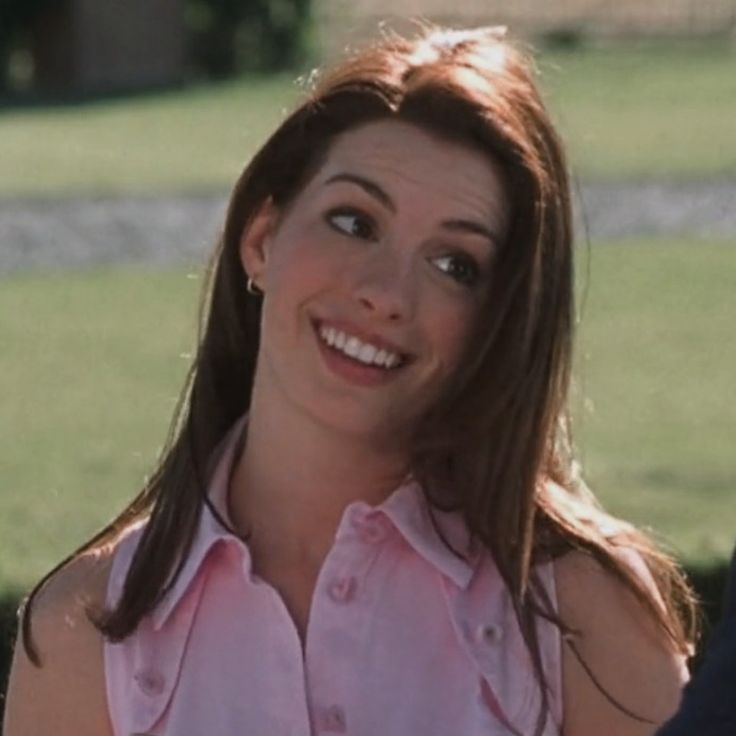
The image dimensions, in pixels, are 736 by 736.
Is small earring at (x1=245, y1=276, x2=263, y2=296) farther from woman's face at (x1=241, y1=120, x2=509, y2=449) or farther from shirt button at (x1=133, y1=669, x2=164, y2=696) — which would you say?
shirt button at (x1=133, y1=669, x2=164, y2=696)

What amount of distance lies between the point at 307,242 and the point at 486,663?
1.31 feet

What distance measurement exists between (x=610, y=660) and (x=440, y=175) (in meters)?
0.45

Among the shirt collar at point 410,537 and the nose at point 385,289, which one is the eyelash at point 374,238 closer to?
the nose at point 385,289

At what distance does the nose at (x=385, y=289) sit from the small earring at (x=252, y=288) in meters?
0.20

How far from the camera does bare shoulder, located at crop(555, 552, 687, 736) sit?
2465 millimetres

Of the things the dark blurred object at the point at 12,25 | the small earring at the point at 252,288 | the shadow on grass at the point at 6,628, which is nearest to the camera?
the small earring at the point at 252,288

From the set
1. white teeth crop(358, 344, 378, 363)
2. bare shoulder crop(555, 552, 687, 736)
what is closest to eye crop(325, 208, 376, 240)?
white teeth crop(358, 344, 378, 363)

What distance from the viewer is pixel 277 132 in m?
2.59

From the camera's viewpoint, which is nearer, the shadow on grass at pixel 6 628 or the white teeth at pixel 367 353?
the white teeth at pixel 367 353

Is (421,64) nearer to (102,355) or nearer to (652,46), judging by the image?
(102,355)

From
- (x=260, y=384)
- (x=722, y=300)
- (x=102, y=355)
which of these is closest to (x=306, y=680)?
(x=260, y=384)

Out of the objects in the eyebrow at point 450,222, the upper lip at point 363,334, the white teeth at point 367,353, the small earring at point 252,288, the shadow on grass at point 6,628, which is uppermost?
the eyebrow at point 450,222

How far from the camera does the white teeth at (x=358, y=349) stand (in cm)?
244

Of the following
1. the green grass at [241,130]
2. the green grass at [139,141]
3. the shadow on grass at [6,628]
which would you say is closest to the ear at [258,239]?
the shadow on grass at [6,628]
